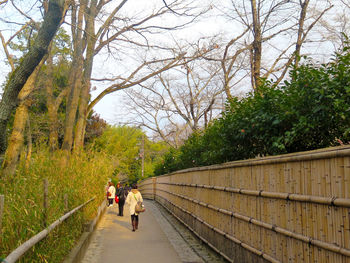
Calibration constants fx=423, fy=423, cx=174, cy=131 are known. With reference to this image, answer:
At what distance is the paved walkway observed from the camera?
9219mm

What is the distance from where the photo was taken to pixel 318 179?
4551 millimetres

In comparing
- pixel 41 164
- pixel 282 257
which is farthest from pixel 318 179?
pixel 41 164

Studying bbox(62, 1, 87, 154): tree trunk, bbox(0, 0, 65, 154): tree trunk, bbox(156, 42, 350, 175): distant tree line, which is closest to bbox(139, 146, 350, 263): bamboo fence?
bbox(156, 42, 350, 175): distant tree line

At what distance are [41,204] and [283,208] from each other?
365 cm

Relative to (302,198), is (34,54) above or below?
above

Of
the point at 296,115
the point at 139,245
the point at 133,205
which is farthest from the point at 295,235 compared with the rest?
the point at 133,205

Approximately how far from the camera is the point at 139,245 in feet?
36.2

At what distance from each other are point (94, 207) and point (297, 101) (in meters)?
10.2

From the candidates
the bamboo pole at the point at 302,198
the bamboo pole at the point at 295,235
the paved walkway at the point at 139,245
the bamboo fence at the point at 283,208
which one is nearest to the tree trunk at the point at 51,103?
the paved walkway at the point at 139,245

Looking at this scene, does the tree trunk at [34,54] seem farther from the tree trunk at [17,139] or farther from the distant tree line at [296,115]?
the distant tree line at [296,115]

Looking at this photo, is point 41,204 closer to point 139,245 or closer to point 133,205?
point 139,245

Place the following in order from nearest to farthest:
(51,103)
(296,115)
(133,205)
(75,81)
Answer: (296,115)
(133,205)
(75,81)
(51,103)

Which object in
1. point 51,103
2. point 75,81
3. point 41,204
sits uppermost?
point 75,81

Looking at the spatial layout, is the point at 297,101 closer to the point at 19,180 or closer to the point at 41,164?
the point at 19,180
